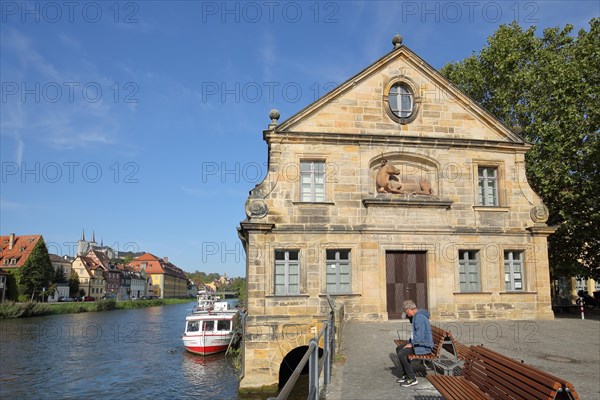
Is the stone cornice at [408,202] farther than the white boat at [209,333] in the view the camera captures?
No

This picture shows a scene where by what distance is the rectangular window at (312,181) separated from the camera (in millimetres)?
18122

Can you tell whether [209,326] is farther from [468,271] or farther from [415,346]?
[415,346]

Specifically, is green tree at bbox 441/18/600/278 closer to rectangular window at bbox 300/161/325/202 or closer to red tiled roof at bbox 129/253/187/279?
rectangular window at bbox 300/161/325/202

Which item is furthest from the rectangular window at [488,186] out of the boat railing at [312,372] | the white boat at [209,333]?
the white boat at [209,333]

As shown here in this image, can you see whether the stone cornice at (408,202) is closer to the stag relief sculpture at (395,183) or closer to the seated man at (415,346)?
the stag relief sculpture at (395,183)

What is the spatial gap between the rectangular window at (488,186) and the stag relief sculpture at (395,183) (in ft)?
7.27

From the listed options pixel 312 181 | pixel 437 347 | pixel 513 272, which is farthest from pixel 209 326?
pixel 437 347

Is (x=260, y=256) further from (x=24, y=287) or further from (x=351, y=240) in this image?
(x=24, y=287)

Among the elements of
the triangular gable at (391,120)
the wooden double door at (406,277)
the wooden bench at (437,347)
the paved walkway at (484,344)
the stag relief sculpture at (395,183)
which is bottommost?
the paved walkway at (484,344)

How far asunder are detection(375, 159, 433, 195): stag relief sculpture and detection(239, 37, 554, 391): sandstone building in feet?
0.17

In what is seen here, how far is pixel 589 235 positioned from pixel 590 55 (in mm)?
8293

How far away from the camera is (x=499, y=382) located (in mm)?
6031

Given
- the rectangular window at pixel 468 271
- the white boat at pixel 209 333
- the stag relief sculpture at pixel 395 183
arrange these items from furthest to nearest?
the white boat at pixel 209 333 < the rectangular window at pixel 468 271 < the stag relief sculpture at pixel 395 183

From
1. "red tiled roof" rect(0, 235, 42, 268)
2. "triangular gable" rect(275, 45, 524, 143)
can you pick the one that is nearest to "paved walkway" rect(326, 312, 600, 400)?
"triangular gable" rect(275, 45, 524, 143)
